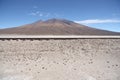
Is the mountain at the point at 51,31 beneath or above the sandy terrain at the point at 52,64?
above

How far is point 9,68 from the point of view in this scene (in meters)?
7.77

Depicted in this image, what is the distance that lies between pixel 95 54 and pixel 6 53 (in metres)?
5.76

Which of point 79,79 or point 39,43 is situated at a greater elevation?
point 39,43

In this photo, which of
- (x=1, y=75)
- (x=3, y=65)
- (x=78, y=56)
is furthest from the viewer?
(x=78, y=56)

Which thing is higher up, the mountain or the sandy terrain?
the mountain

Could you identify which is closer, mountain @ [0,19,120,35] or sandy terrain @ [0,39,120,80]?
sandy terrain @ [0,39,120,80]

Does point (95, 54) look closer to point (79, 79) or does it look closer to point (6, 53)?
point (79, 79)

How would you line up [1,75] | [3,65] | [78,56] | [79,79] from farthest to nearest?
1. [78,56]
2. [3,65]
3. [1,75]
4. [79,79]

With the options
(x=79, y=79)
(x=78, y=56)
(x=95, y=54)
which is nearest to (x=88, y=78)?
(x=79, y=79)

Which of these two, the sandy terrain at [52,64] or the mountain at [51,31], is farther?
the mountain at [51,31]

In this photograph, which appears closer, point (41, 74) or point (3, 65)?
point (41, 74)

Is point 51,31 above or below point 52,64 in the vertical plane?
above

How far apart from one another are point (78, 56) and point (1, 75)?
4.81 meters

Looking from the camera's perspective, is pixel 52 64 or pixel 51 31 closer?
pixel 52 64
